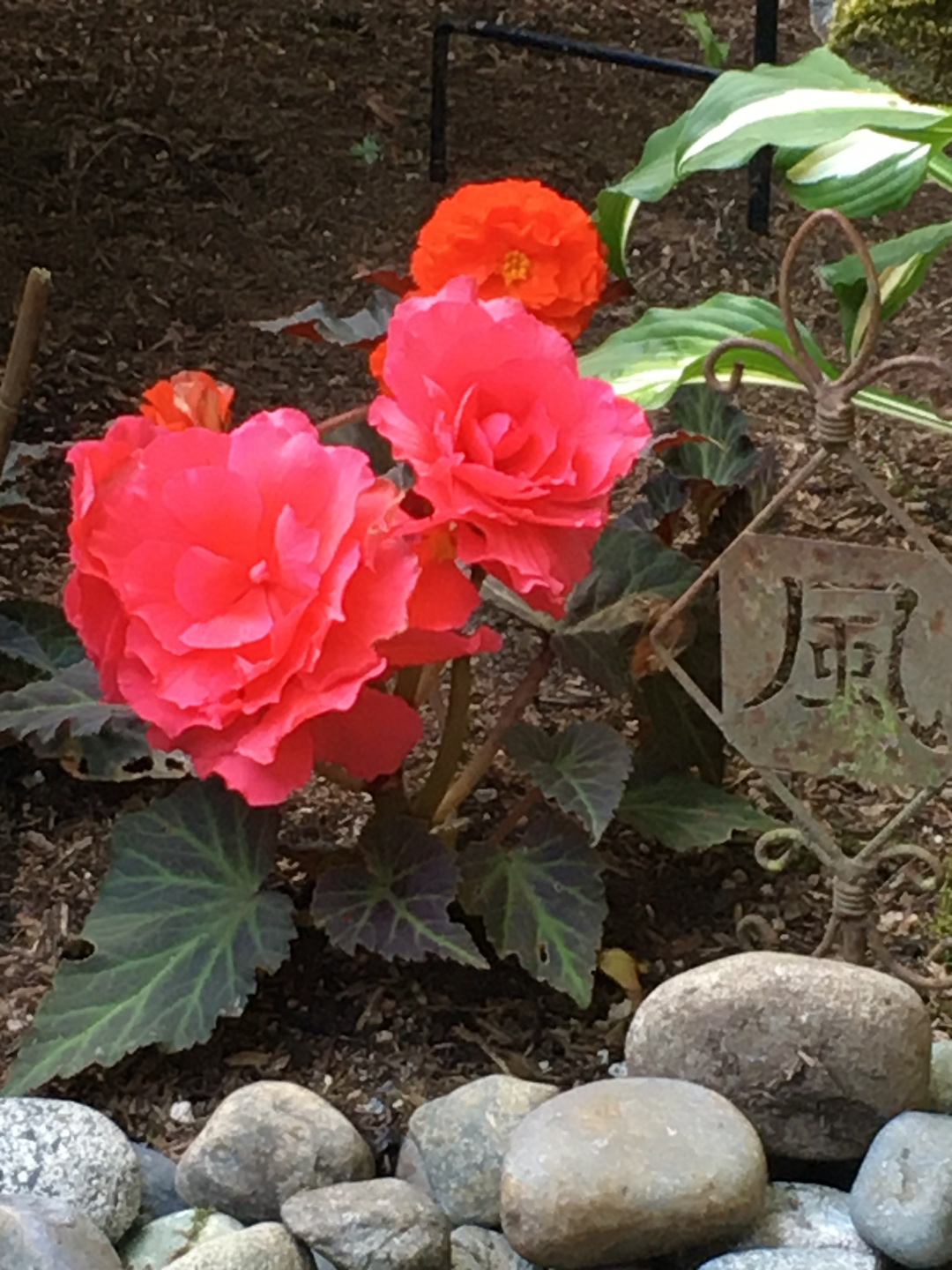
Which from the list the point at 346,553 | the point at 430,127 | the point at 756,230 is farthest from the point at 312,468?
the point at 430,127

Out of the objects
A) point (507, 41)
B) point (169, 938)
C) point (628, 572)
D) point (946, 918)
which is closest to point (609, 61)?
point (507, 41)

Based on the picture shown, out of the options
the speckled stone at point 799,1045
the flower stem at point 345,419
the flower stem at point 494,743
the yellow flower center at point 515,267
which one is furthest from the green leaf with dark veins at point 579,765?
the yellow flower center at point 515,267

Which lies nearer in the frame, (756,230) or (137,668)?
(137,668)

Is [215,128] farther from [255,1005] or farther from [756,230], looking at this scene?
[255,1005]

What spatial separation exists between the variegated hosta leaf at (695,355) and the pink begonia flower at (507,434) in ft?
1.18

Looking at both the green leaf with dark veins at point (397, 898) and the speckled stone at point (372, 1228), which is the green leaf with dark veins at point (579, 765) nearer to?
the green leaf with dark veins at point (397, 898)

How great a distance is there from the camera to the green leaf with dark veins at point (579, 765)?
1.10m

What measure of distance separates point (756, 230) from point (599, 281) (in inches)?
49.4

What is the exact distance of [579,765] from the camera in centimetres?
114

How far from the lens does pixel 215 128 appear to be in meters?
2.74

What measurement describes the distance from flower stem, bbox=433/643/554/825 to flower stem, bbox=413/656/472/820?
13mm

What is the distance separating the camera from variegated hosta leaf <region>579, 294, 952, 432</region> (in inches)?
54.3

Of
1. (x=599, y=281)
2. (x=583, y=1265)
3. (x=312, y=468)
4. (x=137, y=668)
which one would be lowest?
(x=583, y=1265)

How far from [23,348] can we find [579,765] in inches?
21.4
